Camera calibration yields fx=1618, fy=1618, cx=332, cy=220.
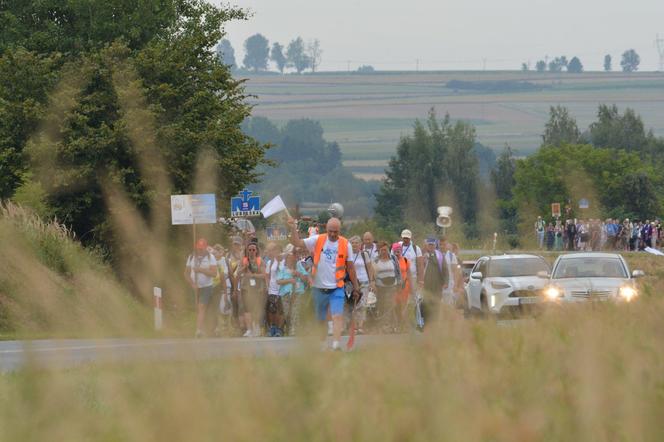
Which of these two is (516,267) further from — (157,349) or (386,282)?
(157,349)

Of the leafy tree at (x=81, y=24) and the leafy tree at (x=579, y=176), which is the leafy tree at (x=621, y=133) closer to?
the leafy tree at (x=579, y=176)

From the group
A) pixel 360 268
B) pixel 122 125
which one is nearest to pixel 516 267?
pixel 360 268

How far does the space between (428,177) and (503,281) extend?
375ft

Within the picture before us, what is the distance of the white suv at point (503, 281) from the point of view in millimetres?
28484

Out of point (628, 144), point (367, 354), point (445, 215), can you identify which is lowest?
point (628, 144)

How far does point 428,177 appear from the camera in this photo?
14338cm

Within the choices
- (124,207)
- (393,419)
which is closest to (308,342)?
(393,419)

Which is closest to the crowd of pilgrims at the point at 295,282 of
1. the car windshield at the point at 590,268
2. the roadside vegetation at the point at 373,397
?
the car windshield at the point at 590,268

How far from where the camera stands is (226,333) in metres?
26.9

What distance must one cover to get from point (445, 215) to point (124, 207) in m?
15.1

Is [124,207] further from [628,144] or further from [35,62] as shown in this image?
[628,144]

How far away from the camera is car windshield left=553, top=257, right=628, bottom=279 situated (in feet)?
85.3

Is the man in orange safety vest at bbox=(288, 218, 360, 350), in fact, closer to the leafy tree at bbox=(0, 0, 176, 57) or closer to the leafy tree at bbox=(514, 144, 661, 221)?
the leafy tree at bbox=(0, 0, 176, 57)

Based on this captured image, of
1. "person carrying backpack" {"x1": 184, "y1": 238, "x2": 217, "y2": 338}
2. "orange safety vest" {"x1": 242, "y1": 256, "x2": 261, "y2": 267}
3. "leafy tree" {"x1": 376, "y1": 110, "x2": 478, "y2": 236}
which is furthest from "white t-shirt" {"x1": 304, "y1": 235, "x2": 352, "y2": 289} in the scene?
"leafy tree" {"x1": 376, "y1": 110, "x2": 478, "y2": 236}
